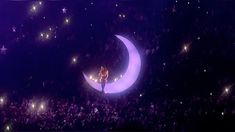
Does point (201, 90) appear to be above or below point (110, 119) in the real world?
above

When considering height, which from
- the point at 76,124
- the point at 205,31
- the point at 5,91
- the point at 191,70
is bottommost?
the point at 76,124

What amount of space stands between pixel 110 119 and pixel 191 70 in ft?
5.19

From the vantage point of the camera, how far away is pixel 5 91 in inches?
227

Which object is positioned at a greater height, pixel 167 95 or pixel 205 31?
pixel 205 31

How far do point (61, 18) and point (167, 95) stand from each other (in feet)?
7.09

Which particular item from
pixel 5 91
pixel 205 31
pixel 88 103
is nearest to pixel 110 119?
pixel 88 103

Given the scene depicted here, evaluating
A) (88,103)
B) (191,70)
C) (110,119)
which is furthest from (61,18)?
(191,70)

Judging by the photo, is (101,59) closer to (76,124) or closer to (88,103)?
(88,103)

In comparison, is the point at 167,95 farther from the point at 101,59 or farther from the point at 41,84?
the point at 41,84

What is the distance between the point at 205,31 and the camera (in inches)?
240

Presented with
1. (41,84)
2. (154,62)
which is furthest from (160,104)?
(41,84)

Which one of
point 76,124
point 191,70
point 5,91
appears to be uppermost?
point 191,70

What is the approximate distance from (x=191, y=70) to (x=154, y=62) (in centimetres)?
64

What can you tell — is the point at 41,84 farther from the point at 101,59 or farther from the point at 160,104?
the point at 160,104
